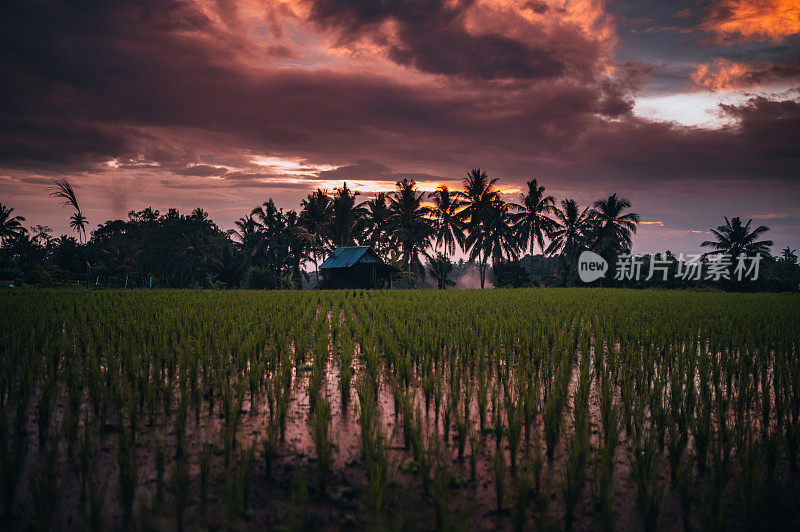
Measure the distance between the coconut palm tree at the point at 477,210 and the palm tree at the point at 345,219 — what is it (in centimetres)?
811

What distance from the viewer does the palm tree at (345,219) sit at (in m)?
33.3

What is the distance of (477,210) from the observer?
34.7 m

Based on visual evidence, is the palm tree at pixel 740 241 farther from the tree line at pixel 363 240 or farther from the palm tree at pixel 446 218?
the palm tree at pixel 446 218

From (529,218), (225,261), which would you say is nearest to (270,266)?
(225,261)

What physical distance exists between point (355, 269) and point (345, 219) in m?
7.35

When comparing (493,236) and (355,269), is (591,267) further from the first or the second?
(355,269)

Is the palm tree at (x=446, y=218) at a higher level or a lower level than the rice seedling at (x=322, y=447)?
higher

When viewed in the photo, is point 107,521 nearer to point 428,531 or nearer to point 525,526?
point 428,531

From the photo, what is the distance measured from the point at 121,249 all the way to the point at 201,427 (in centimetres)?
4235

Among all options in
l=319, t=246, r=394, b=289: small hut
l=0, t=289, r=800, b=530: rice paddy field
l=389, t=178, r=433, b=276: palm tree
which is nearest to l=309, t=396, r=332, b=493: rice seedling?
l=0, t=289, r=800, b=530: rice paddy field

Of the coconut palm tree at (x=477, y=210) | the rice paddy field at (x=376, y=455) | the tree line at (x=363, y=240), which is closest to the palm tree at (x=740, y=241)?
the tree line at (x=363, y=240)

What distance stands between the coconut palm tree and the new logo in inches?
357

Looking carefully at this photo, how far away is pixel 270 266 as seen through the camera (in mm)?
37812

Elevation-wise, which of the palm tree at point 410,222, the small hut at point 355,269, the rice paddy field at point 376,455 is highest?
the palm tree at point 410,222
